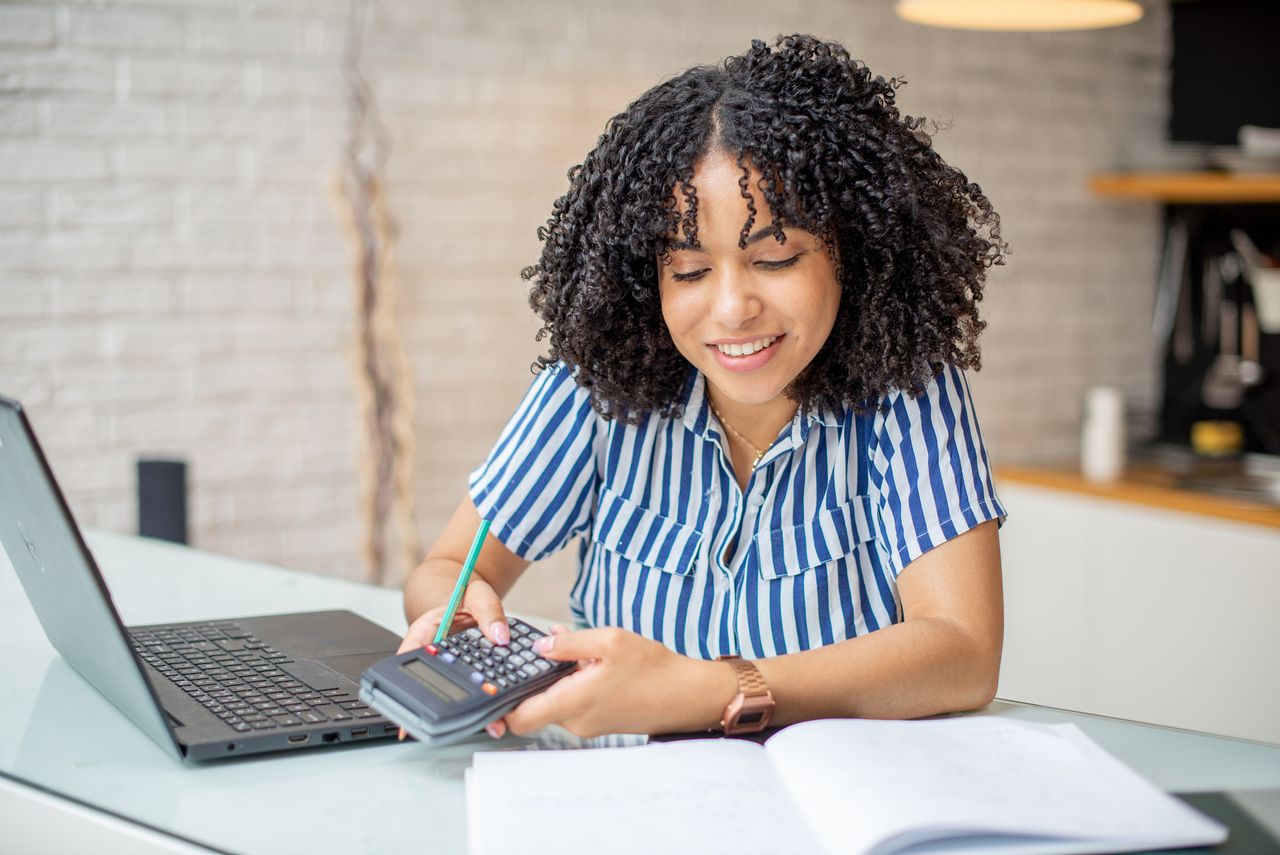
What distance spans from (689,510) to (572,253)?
309 mm

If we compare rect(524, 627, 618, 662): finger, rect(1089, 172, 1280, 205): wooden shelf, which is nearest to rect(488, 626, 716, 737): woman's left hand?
rect(524, 627, 618, 662): finger

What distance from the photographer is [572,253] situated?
4.67 ft

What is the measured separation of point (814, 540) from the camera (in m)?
1.38

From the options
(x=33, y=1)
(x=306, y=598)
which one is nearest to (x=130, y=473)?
(x=33, y=1)

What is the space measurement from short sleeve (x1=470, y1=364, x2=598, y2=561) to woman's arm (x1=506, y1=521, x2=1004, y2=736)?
40cm

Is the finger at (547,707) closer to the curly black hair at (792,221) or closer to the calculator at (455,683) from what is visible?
the calculator at (455,683)

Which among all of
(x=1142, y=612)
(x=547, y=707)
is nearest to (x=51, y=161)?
(x=547, y=707)

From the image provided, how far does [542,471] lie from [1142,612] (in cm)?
207

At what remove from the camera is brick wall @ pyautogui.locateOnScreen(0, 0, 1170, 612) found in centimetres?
248

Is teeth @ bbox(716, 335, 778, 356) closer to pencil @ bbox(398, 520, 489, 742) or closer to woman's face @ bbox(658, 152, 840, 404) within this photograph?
woman's face @ bbox(658, 152, 840, 404)

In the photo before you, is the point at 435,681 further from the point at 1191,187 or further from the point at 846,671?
the point at 1191,187

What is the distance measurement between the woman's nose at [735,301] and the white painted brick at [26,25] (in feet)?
5.86

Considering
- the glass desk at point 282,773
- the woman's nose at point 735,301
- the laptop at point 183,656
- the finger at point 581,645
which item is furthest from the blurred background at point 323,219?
the finger at point 581,645

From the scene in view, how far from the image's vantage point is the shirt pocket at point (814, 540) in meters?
1.37
